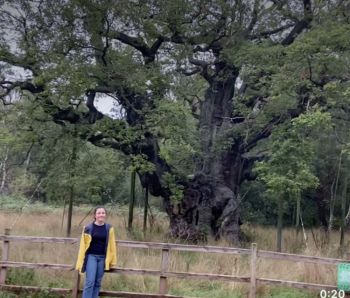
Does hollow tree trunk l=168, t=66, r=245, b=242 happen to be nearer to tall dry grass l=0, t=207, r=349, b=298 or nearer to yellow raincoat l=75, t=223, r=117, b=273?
tall dry grass l=0, t=207, r=349, b=298

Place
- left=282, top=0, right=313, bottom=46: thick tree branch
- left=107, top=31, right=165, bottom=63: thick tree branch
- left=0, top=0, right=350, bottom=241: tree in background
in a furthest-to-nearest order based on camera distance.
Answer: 1. left=282, top=0, right=313, bottom=46: thick tree branch
2. left=107, top=31, right=165, bottom=63: thick tree branch
3. left=0, top=0, right=350, bottom=241: tree in background

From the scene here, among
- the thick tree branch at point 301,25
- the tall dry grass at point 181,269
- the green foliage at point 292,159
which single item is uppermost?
the thick tree branch at point 301,25

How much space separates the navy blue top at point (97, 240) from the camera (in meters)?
7.59

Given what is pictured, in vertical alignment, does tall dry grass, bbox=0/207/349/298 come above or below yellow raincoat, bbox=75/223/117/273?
→ below

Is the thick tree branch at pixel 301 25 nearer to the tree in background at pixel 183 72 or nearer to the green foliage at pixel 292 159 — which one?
the tree in background at pixel 183 72

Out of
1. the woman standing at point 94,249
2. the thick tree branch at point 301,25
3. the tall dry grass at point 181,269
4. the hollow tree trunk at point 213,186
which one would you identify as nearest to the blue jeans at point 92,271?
the woman standing at point 94,249

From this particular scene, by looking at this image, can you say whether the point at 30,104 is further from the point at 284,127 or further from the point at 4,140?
the point at 284,127

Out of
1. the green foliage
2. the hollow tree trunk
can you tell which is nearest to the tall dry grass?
the green foliage

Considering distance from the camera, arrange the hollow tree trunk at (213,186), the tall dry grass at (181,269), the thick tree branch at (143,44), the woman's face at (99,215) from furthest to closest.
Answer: the hollow tree trunk at (213,186) < the thick tree branch at (143,44) < the tall dry grass at (181,269) < the woman's face at (99,215)

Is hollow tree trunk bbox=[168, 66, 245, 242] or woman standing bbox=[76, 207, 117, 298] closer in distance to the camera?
woman standing bbox=[76, 207, 117, 298]

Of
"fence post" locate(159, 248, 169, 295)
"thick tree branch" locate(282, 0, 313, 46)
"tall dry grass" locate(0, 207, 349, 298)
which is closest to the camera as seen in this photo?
"fence post" locate(159, 248, 169, 295)

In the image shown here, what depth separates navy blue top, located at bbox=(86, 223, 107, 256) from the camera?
7590mm

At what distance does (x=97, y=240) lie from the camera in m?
7.60

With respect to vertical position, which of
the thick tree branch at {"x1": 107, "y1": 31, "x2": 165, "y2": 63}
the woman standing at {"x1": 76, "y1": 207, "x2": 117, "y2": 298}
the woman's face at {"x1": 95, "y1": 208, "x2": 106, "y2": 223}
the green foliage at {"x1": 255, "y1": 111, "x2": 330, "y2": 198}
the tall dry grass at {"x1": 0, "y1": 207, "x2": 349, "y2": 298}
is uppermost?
the thick tree branch at {"x1": 107, "y1": 31, "x2": 165, "y2": 63}
